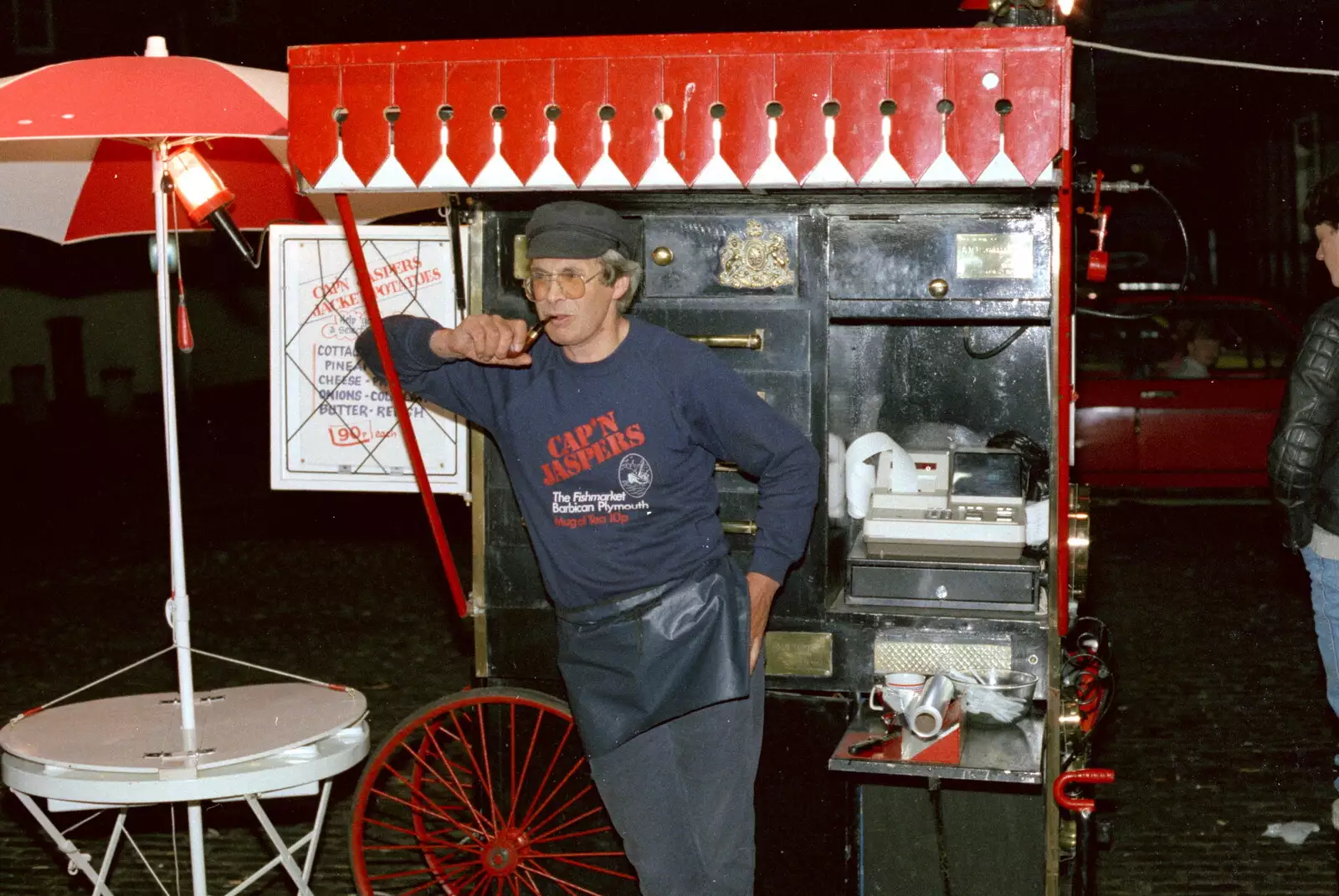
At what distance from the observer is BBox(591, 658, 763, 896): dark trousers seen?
3.57 meters

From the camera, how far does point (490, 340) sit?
3260mm

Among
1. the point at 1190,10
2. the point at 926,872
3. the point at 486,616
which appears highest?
the point at 1190,10

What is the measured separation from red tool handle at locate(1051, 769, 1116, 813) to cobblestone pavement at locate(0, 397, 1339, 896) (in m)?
1.37

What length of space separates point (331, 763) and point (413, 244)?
5.64 feet

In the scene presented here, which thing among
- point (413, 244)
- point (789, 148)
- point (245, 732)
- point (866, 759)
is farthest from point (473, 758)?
point (789, 148)

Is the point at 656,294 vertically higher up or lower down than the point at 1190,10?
lower down

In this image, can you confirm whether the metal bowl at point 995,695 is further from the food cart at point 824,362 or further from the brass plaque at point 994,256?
the brass plaque at point 994,256

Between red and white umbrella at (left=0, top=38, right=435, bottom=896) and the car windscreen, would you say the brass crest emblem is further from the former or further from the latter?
the car windscreen

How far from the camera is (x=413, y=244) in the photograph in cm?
460

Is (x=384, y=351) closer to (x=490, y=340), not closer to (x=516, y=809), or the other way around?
(x=490, y=340)

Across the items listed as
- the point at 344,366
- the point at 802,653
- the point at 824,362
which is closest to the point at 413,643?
the point at 344,366

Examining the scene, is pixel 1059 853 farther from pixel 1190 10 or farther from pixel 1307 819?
pixel 1190 10

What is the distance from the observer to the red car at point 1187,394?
1069 centimetres

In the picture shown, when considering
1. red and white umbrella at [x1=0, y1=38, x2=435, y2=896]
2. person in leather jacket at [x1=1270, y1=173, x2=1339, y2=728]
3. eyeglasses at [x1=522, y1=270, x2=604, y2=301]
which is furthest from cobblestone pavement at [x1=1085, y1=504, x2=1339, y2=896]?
red and white umbrella at [x1=0, y1=38, x2=435, y2=896]
